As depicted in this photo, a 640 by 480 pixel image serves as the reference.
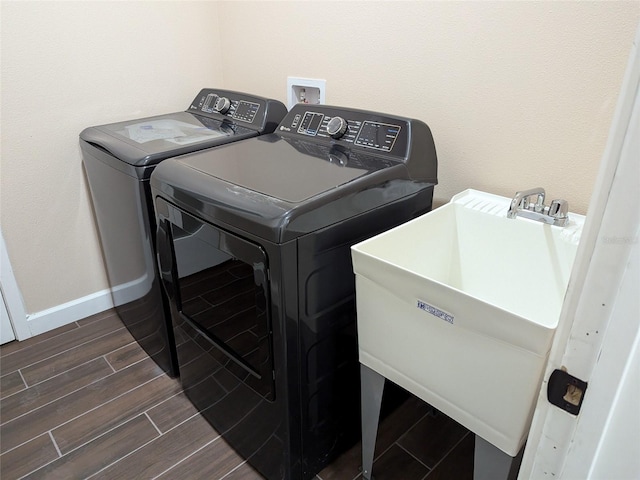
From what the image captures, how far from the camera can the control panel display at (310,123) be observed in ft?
5.14

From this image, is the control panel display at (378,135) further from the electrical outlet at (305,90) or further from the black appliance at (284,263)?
the electrical outlet at (305,90)

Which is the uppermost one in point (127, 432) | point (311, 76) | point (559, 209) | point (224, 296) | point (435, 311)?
point (311, 76)

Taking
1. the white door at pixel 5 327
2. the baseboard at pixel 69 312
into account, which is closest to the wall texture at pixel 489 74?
the baseboard at pixel 69 312

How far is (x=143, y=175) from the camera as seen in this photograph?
4.80 ft

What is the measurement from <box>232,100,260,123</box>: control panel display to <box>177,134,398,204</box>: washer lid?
0.93ft

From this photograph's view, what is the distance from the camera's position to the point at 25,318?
6.50ft

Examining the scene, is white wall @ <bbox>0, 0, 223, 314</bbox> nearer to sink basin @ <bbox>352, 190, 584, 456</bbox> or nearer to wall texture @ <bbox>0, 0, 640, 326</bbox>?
wall texture @ <bbox>0, 0, 640, 326</bbox>

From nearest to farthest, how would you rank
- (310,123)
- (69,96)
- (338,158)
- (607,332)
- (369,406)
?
1. (607,332)
2. (369,406)
3. (338,158)
4. (310,123)
5. (69,96)

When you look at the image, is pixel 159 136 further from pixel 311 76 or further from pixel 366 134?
pixel 366 134

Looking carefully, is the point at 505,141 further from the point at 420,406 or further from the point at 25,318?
the point at 25,318

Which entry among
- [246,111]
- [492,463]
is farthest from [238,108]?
[492,463]

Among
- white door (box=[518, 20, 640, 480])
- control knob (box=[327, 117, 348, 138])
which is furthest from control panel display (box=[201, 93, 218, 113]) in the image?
white door (box=[518, 20, 640, 480])

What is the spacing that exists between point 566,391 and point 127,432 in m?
1.47

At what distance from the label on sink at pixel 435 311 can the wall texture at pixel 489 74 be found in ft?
1.96
